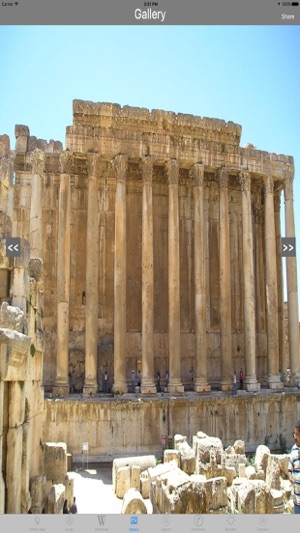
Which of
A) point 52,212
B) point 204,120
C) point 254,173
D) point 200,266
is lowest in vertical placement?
point 200,266

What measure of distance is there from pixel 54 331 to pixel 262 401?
8.98 m

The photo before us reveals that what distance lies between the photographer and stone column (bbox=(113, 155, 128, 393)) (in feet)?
65.3

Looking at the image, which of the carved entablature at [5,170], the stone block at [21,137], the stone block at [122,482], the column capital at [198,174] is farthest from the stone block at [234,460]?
the stone block at [21,137]

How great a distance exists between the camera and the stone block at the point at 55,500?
859 cm

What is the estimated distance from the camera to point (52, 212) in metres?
22.5

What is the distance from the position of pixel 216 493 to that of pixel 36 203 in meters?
13.5

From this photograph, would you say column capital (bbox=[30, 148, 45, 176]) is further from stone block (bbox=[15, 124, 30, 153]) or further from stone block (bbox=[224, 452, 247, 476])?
stone block (bbox=[224, 452, 247, 476])

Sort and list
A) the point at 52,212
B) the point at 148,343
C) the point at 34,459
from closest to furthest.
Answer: the point at 34,459, the point at 148,343, the point at 52,212

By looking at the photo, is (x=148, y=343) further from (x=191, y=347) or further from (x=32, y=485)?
(x=32, y=485)

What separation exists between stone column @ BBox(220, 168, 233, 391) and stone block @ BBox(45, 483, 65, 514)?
41.9 feet

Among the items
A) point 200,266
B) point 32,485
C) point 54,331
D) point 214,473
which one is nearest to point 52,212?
point 54,331

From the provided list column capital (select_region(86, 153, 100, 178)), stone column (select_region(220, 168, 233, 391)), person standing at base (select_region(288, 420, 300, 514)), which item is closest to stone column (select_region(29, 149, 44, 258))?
column capital (select_region(86, 153, 100, 178))

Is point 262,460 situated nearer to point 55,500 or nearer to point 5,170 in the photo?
point 55,500

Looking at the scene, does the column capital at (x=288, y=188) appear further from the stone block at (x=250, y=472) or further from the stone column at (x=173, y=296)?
the stone block at (x=250, y=472)
